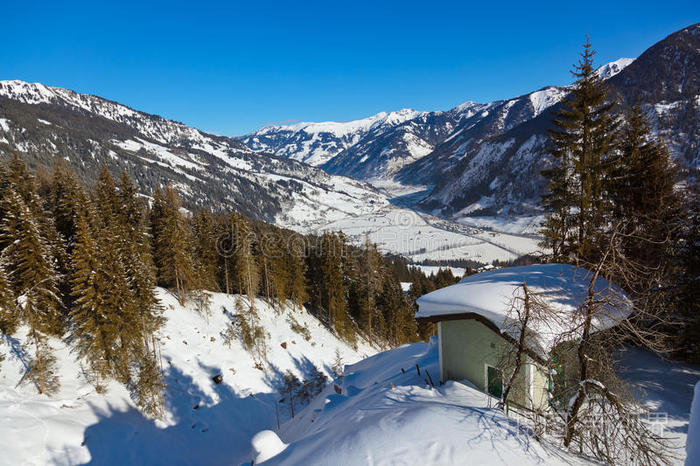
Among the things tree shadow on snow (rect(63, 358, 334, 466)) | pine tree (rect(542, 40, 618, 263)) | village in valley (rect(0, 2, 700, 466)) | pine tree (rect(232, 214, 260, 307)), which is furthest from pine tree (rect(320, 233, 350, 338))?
pine tree (rect(542, 40, 618, 263))

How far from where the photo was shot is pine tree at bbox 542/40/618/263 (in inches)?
598

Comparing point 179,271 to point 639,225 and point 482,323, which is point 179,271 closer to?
point 482,323

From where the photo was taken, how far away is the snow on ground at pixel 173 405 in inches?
642

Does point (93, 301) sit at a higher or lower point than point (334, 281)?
higher

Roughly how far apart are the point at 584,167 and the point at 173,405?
3217 cm

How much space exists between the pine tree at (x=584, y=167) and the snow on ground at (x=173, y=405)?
23.4 metres

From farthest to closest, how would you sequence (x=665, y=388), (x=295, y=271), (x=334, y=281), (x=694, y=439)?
1. (x=295, y=271)
2. (x=334, y=281)
3. (x=665, y=388)
4. (x=694, y=439)

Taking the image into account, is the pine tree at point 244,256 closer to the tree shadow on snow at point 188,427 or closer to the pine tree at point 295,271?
the pine tree at point 295,271

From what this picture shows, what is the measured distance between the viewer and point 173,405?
24031 millimetres

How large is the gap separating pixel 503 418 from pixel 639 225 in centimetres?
1235

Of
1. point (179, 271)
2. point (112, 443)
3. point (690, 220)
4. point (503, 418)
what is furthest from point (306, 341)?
point (690, 220)

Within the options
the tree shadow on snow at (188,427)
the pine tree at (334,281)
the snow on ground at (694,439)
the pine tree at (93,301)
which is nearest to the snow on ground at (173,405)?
the tree shadow on snow at (188,427)

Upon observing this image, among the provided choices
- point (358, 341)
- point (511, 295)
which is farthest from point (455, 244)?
point (511, 295)

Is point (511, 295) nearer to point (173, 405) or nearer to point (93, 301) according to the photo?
point (93, 301)
